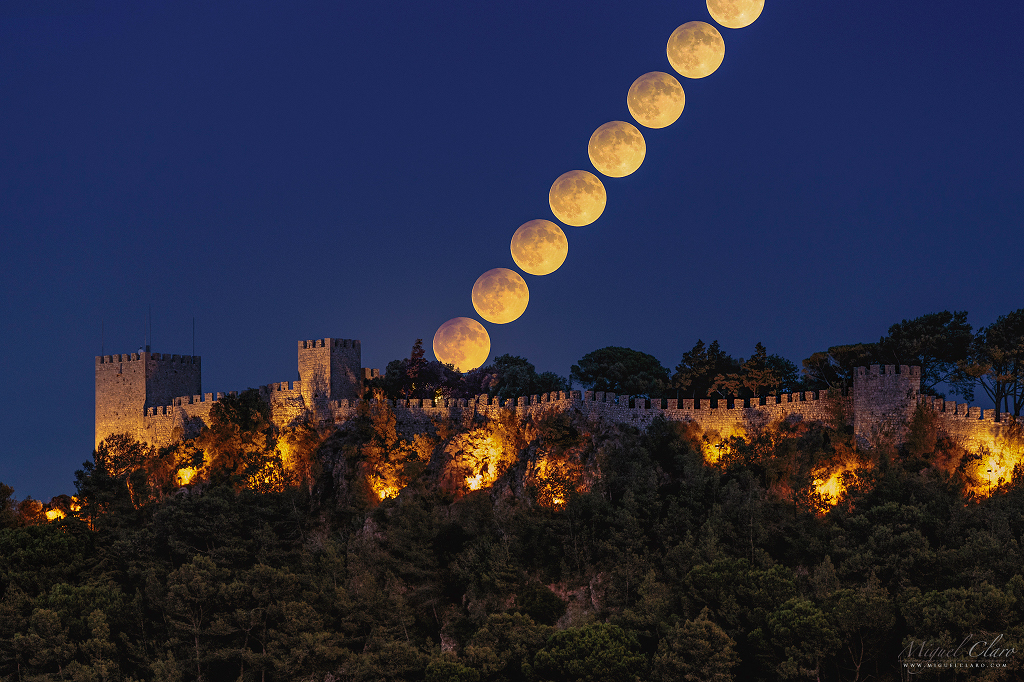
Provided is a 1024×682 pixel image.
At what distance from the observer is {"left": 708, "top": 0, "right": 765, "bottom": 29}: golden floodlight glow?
198 ft

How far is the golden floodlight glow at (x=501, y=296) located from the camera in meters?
65.7

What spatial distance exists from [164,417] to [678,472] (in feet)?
95.0

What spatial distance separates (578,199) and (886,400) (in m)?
19.3

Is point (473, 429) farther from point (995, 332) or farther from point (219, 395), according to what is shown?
point (995, 332)

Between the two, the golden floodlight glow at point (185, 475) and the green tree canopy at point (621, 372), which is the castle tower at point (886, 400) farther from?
the golden floodlight glow at point (185, 475)

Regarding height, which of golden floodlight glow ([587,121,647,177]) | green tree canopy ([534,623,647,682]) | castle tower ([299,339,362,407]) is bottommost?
green tree canopy ([534,623,647,682])

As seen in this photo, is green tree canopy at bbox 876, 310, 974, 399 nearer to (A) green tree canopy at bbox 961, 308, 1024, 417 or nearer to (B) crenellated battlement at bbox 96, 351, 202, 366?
(A) green tree canopy at bbox 961, 308, 1024, 417

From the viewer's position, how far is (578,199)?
202 feet

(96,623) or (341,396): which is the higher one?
(341,396)

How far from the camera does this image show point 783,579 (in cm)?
4581

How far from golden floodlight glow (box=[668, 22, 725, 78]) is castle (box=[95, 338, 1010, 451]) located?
55.7 feet

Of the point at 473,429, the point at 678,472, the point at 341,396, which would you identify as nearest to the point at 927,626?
the point at 678,472

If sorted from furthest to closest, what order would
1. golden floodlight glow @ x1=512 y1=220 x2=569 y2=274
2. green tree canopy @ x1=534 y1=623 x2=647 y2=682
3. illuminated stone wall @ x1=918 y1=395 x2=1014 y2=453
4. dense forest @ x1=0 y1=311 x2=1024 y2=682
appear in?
golden floodlight glow @ x1=512 y1=220 x2=569 y2=274, illuminated stone wall @ x1=918 y1=395 x2=1014 y2=453, green tree canopy @ x1=534 y1=623 x2=647 y2=682, dense forest @ x1=0 y1=311 x2=1024 y2=682

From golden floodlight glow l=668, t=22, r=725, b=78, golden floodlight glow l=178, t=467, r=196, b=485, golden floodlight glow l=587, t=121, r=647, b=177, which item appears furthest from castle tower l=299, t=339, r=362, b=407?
golden floodlight glow l=668, t=22, r=725, b=78
